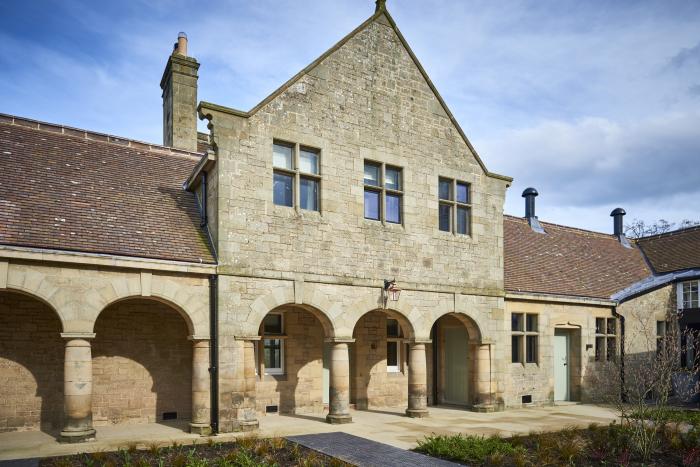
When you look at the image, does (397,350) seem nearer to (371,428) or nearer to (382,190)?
(371,428)

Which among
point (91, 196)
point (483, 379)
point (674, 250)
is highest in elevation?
point (91, 196)

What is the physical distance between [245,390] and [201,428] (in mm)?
1089

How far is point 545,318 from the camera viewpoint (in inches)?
723

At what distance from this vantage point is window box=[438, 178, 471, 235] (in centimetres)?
1631

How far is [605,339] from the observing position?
780 inches

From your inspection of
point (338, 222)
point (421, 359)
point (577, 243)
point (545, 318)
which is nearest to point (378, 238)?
point (338, 222)

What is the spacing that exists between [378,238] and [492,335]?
4533 millimetres

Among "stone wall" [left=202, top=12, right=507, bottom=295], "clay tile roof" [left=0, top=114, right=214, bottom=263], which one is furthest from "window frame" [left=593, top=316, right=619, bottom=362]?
"clay tile roof" [left=0, top=114, right=214, bottom=263]

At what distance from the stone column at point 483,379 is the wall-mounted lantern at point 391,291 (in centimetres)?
330

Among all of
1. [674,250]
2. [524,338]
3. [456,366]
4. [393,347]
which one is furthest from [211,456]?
[674,250]

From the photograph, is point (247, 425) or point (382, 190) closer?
point (247, 425)

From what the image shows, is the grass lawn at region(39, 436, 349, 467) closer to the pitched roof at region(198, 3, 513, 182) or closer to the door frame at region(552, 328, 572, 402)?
the pitched roof at region(198, 3, 513, 182)

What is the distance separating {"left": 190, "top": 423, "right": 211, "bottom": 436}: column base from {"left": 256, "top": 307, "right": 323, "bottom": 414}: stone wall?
2844 millimetres

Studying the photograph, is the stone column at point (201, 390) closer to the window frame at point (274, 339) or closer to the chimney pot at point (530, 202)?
the window frame at point (274, 339)
